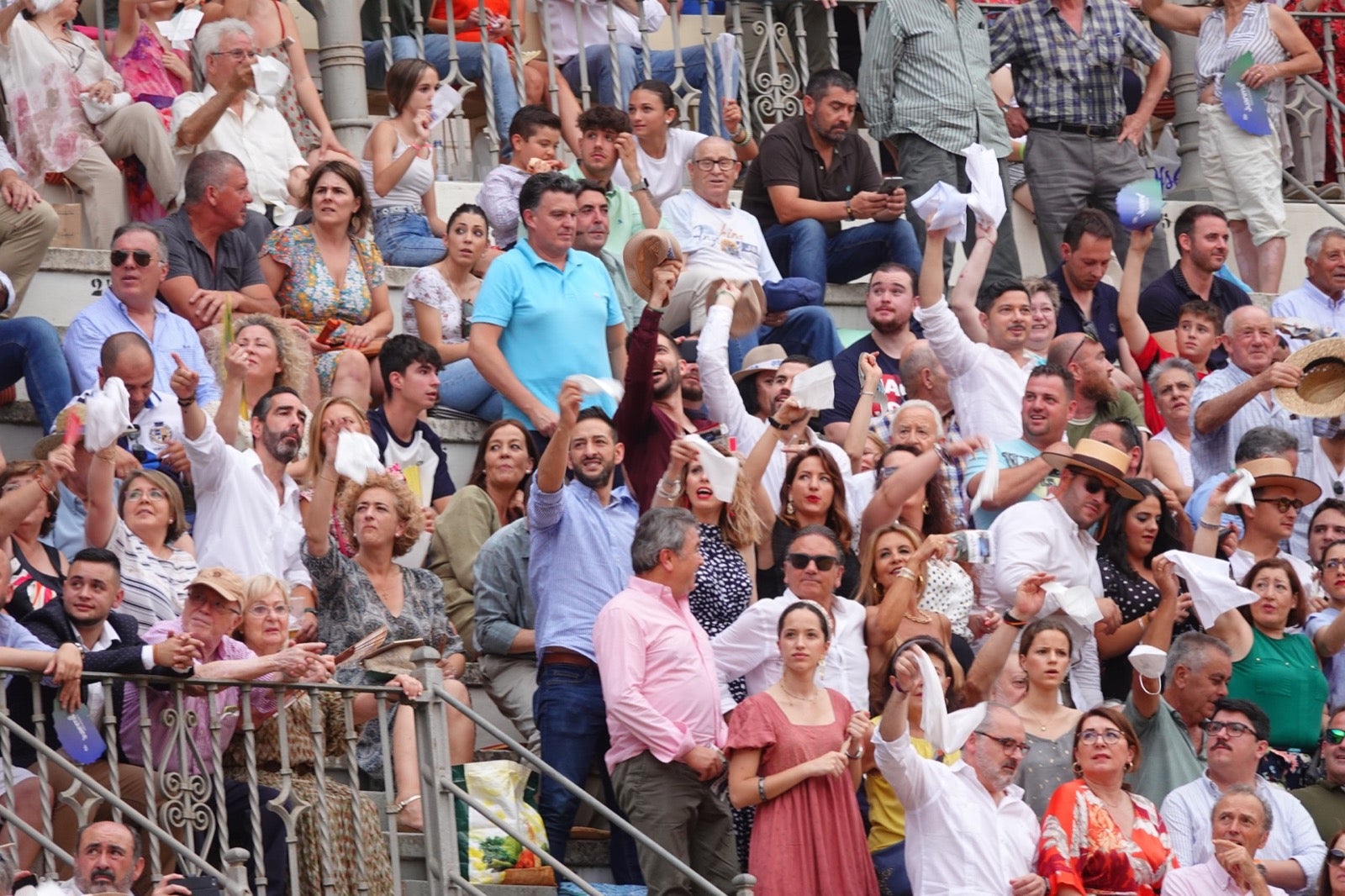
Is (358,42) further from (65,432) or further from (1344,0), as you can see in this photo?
(1344,0)

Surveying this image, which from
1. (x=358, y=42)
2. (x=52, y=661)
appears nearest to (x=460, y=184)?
(x=358, y=42)

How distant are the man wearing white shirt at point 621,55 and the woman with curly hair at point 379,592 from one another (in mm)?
Answer: 4462

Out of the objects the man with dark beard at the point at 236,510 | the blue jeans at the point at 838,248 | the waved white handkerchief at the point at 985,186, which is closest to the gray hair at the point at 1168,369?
the waved white handkerchief at the point at 985,186

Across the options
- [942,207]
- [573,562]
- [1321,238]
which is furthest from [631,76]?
[573,562]

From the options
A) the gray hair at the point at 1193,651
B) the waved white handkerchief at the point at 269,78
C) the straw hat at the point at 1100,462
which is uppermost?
the waved white handkerchief at the point at 269,78

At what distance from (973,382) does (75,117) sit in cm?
386

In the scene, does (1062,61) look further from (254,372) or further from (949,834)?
(949,834)

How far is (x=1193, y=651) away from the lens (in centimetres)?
998

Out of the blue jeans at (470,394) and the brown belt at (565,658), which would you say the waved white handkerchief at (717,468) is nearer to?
the brown belt at (565,658)

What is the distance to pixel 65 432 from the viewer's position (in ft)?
29.0

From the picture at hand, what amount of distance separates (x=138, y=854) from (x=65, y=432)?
1678 millimetres

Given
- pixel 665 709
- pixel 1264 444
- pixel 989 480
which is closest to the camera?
pixel 665 709

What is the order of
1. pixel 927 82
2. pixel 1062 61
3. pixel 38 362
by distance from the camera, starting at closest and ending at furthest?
pixel 38 362 → pixel 927 82 → pixel 1062 61

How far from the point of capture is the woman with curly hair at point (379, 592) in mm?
8844
